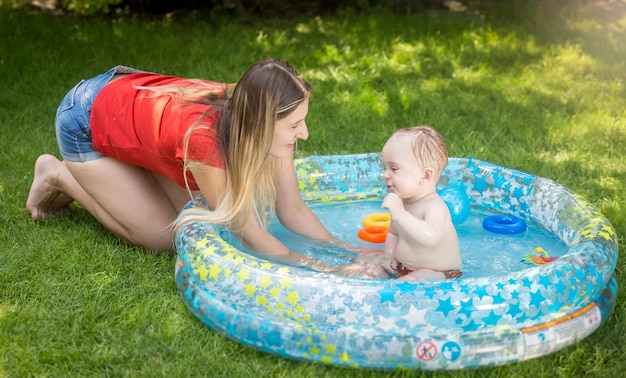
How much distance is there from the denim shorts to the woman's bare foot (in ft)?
0.89

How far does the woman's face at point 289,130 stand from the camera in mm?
3059

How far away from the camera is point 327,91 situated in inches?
234

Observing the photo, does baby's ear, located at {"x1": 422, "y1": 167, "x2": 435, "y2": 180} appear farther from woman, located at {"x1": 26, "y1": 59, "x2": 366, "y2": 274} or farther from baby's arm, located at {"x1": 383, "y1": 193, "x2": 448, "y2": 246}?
woman, located at {"x1": 26, "y1": 59, "x2": 366, "y2": 274}

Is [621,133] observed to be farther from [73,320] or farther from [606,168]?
[73,320]

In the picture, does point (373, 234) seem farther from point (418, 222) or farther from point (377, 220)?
point (418, 222)

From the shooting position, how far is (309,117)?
552cm

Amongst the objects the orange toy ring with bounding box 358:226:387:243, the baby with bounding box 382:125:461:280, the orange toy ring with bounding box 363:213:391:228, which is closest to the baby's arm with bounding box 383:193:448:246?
the baby with bounding box 382:125:461:280

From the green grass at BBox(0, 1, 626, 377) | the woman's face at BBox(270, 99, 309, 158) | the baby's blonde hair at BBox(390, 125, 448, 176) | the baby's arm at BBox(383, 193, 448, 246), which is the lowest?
the green grass at BBox(0, 1, 626, 377)

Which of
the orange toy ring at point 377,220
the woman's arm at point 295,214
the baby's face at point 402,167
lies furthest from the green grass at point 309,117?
the orange toy ring at point 377,220

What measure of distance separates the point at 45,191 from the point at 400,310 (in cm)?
207

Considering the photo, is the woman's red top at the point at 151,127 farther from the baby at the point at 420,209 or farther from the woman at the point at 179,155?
the baby at the point at 420,209

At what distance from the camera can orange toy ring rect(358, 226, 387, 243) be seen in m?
3.82

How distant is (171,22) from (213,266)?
531cm

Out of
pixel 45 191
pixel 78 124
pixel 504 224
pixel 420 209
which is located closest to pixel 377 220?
pixel 504 224
